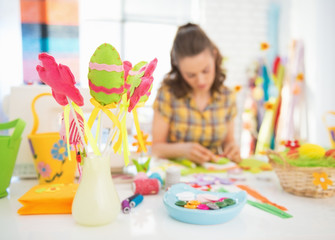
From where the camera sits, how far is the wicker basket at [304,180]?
78 centimetres

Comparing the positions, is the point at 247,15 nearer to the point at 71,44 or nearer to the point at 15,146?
the point at 71,44

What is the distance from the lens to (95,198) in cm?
60

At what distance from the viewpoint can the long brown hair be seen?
1.40 m

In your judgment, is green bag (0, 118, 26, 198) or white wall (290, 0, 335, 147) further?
white wall (290, 0, 335, 147)

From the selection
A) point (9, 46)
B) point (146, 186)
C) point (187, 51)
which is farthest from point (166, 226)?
point (9, 46)

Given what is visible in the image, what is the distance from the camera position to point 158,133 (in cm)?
157

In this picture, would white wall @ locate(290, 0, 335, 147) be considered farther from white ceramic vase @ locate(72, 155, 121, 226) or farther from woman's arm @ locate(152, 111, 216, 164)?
white ceramic vase @ locate(72, 155, 121, 226)

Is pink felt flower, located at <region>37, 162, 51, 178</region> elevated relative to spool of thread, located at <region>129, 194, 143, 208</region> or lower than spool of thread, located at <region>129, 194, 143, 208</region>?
elevated

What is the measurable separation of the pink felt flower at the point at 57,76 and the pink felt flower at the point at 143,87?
0.34 ft

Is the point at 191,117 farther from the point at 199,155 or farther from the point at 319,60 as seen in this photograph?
the point at 319,60

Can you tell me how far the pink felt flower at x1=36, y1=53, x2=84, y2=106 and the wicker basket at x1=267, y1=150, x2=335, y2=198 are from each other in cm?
56

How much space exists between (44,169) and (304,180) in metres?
0.70

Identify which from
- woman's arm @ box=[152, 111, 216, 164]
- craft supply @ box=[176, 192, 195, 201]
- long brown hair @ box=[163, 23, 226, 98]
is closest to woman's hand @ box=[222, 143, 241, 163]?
woman's arm @ box=[152, 111, 216, 164]

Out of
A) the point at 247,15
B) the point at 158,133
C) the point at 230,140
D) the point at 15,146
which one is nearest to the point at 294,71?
the point at 247,15
